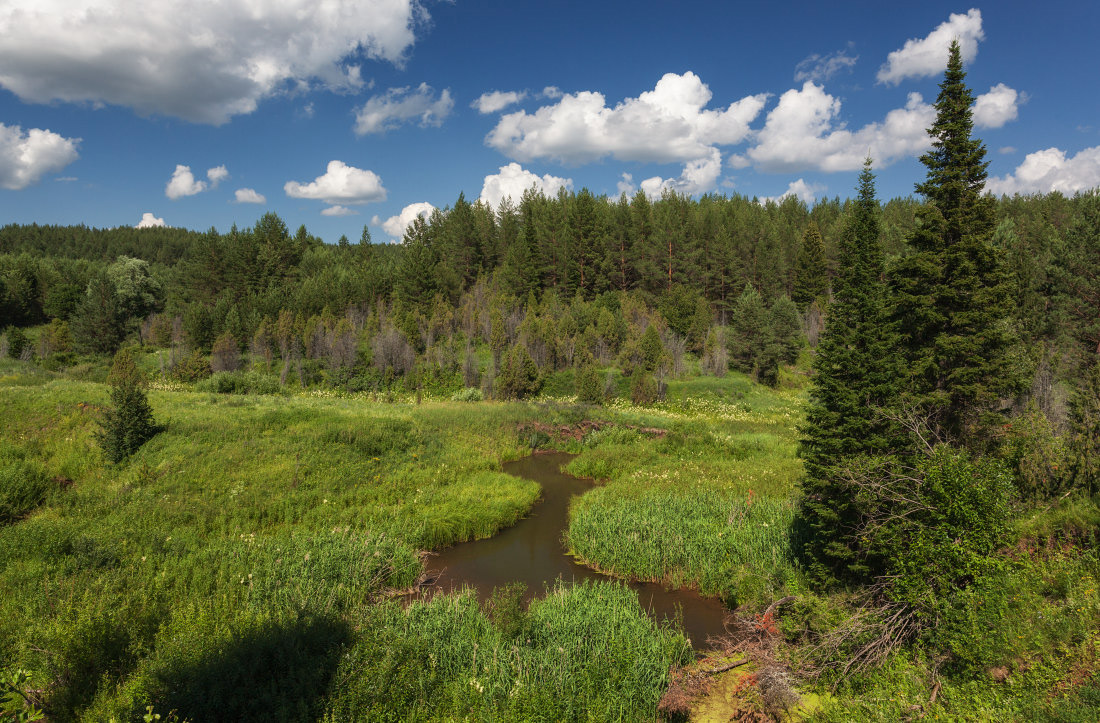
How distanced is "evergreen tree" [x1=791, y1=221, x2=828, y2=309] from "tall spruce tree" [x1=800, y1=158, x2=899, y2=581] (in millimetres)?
54889

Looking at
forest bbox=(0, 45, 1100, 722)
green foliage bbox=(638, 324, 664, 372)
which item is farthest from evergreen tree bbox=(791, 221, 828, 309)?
green foliage bbox=(638, 324, 664, 372)

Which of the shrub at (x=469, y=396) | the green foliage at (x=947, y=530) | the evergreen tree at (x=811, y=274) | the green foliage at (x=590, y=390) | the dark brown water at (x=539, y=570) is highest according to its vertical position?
the evergreen tree at (x=811, y=274)

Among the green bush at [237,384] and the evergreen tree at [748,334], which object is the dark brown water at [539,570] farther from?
the evergreen tree at [748,334]

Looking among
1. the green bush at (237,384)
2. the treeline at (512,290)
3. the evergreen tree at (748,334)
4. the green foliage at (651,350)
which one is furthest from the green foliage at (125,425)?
the evergreen tree at (748,334)

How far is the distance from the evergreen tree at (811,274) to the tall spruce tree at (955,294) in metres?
47.4

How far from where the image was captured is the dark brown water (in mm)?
10781

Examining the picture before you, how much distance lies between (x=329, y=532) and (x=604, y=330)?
3684 centimetres

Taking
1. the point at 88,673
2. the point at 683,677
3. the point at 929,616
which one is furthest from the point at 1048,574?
the point at 88,673

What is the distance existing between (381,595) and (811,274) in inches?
2485

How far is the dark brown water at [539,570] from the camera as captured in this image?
10.8 metres

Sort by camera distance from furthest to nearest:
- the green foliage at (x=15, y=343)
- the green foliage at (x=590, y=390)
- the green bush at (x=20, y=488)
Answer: the green foliage at (x=15, y=343)
the green foliage at (x=590, y=390)
the green bush at (x=20, y=488)

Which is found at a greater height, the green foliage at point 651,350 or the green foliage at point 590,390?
the green foliage at point 651,350

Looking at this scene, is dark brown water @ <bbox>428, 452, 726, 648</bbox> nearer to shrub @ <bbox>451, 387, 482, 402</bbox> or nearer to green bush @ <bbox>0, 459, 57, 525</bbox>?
green bush @ <bbox>0, 459, 57, 525</bbox>

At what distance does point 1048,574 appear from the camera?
24.9 feet
